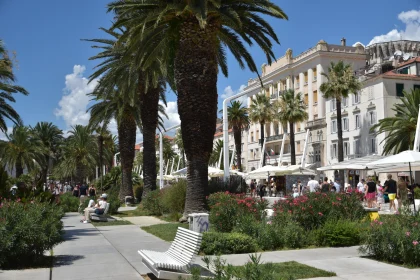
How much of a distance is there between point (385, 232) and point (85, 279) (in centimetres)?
566

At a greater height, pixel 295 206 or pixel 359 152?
pixel 359 152

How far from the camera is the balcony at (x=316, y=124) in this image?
58594 mm

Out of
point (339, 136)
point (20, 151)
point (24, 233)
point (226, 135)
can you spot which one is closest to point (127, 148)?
point (226, 135)

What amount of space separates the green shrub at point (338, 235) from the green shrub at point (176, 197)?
29.4 ft

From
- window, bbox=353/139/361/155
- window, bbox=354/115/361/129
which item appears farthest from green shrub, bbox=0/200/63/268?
window, bbox=353/139/361/155

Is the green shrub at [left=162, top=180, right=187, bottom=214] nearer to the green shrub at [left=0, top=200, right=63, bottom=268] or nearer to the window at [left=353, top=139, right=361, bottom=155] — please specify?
the green shrub at [left=0, top=200, right=63, bottom=268]

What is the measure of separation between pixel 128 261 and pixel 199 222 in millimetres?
2953

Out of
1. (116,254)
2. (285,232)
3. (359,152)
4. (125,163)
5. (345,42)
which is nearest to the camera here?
(116,254)

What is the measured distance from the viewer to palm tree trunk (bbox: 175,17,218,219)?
17.5 metres

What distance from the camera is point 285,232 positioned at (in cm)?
1165

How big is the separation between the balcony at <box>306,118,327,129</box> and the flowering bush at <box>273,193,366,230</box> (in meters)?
46.5

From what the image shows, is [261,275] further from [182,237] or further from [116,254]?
[116,254]

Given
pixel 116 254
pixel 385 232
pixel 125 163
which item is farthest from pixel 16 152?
pixel 385 232

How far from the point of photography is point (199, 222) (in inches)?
486
